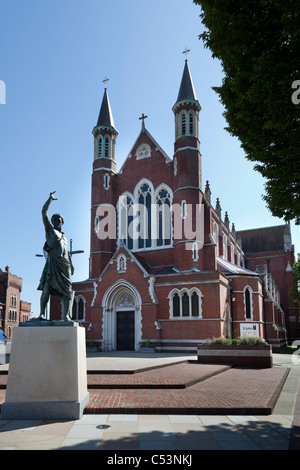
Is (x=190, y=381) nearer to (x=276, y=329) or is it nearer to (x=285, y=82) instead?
(x=285, y=82)

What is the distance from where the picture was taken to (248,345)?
16.8m

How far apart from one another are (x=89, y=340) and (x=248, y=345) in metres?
14.7

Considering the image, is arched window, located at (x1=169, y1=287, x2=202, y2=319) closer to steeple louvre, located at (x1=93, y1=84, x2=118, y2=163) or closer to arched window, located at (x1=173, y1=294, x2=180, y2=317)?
arched window, located at (x1=173, y1=294, x2=180, y2=317)

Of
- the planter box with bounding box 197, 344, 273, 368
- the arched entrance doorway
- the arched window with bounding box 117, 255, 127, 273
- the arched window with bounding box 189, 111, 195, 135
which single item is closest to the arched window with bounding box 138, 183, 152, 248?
the arched window with bounding box 117, 255, 127, 273

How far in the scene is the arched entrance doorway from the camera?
27.5 m

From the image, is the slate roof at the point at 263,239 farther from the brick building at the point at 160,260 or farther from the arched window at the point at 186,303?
the arched window at the point at 186,303

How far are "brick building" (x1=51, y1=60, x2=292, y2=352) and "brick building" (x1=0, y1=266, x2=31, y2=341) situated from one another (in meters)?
24.0

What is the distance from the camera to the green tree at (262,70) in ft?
25.2

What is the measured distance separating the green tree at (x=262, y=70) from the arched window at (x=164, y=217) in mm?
21210

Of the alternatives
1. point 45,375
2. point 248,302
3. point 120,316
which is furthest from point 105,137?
point 45,375

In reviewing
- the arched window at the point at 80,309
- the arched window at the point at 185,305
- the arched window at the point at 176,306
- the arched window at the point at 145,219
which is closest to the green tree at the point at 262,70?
the arched window at the point at 185,305

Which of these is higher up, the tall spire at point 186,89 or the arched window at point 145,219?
the tall spire at point 186,89

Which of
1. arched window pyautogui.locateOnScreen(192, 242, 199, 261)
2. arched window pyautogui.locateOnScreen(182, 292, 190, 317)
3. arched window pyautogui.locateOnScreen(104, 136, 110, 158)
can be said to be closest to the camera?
arched window pyautogui.locateOnScreen(182, 292, 190, 317)
